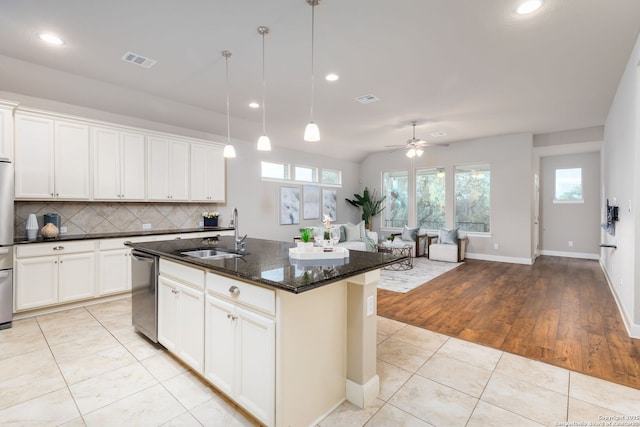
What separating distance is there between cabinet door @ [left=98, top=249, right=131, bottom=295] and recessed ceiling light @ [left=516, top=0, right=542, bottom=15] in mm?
5208

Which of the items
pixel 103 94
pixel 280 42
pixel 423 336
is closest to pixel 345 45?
pixel 280 42

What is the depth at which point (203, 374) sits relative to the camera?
217cm

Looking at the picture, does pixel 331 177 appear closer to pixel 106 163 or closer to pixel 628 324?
pixel 106 163

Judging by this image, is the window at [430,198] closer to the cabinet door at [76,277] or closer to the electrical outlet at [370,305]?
the electrical outlet at [370,305]

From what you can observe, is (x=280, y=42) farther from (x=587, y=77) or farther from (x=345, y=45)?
(x=587, y=77)

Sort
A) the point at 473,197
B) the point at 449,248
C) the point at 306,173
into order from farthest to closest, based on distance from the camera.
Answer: the point at 306,173
the point at 473,197
the point at 449,248

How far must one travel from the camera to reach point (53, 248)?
3617 mm

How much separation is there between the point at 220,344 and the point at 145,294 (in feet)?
4.28

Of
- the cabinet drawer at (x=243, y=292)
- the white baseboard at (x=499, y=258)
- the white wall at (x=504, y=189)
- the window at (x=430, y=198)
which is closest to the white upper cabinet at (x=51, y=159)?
the cabinet drawer at (x=243, y=292)

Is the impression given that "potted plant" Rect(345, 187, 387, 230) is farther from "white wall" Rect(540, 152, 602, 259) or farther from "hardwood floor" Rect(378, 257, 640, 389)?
"white wall" Rect(540, 152, 602, 259)

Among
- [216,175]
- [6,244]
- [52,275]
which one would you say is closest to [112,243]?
[52,275]

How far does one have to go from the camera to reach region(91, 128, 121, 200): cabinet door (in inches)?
165

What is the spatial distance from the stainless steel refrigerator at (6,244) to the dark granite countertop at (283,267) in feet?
5.66

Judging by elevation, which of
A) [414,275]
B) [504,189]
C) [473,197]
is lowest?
[414,275]
